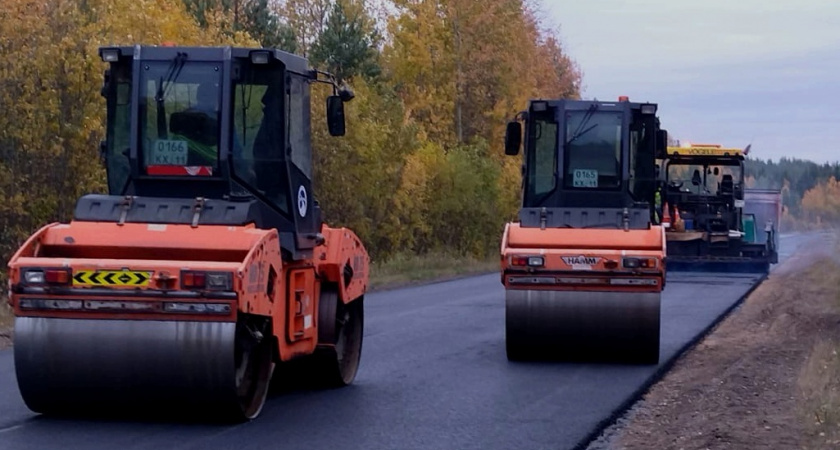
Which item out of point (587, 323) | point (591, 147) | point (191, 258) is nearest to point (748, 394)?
point (587, 323)

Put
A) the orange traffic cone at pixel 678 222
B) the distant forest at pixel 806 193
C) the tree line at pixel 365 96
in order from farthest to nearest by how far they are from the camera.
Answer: the distant forest at pixel 806 193 → the orange traffic cone at pixel 678 222 → the tree line at pixel 365 96

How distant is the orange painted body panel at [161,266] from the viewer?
8.87 metres

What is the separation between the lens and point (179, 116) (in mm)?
10375

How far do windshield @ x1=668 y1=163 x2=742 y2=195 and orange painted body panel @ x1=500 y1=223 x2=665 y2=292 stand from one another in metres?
20.5

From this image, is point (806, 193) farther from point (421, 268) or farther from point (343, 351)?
point (343, 351)

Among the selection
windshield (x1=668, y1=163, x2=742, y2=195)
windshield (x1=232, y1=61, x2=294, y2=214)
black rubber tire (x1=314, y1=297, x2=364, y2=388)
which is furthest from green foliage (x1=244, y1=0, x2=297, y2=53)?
windshield (x1=232, y1=61, x2=294, y2=214)

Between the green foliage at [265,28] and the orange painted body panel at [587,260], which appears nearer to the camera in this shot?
the orange painted body panel at [587,260]

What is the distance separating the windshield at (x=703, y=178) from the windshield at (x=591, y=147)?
18783 mm

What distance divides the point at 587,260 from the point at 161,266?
5.80 metres

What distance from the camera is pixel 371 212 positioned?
3625 centimetres

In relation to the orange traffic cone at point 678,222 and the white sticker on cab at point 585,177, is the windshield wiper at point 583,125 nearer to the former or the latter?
the white sticker on cab at point 585,177

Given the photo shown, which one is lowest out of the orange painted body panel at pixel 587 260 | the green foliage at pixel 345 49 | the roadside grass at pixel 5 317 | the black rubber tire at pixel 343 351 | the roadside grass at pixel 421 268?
the roadside grass at pixel 421 268

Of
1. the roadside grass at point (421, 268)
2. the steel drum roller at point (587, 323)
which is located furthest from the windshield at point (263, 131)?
the roadside grass at point (421, 268)

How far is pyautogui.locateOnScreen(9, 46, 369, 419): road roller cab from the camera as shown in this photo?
888 centimetres
